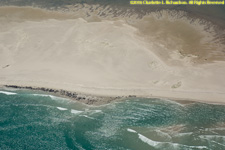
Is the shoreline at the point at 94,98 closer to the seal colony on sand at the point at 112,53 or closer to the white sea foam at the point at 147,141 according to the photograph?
the seal colony on sand at the point at 112,53

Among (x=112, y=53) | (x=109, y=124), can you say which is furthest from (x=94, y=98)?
(x=112, y=53)

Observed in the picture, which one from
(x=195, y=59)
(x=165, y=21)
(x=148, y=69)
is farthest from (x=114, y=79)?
(x=165, y=21)

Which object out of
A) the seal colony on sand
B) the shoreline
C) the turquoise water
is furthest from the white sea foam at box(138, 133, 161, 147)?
the seal colony on sand

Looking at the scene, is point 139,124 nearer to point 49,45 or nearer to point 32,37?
point 49,45

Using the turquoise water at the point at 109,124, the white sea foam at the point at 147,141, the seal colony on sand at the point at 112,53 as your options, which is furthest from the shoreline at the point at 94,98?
the white sea foam at the point at 147,141

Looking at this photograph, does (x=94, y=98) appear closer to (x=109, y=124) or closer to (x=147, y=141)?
(x=109, y=124)

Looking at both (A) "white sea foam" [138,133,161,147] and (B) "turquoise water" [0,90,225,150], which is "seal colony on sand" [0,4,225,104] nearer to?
(B) "turquoise water" [0,90,225,150]

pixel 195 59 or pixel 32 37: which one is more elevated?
pixel 32 37
